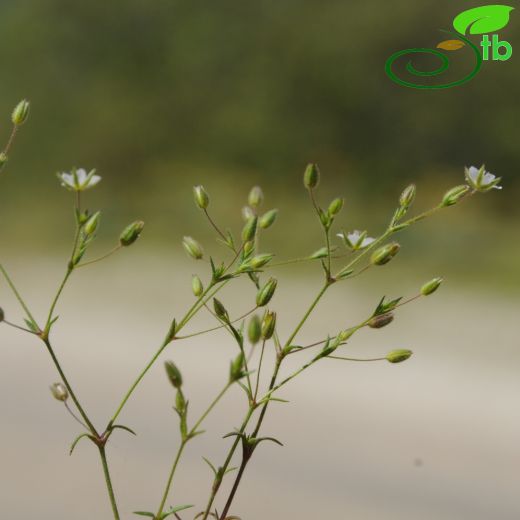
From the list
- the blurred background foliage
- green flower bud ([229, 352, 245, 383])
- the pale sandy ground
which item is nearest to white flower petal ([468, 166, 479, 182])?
green flower bud ([229, 352, 245, 383])

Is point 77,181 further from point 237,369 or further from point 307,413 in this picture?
point 307,413

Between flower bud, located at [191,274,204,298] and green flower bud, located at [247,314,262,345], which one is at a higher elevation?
flower bud, located at [191,274,204,298]

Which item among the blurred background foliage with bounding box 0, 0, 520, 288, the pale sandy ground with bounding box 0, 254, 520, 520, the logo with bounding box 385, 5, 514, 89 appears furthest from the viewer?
the blurred background foliage with bounding box 0, 0, 520, 288

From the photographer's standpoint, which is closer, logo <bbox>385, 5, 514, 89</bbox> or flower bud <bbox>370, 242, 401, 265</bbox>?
flower bud <bbox>370, 242, 401, 265</bbox>

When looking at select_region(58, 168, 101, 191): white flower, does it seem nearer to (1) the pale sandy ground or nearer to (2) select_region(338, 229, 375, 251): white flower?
(2) select_region(338, 229, 375, 251): white flower

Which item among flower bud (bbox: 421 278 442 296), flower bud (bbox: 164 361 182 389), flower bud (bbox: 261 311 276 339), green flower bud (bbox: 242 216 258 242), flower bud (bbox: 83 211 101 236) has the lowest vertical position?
flower bud (bbox: 164 361 182 389)

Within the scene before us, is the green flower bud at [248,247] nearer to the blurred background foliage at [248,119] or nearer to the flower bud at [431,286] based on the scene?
the flower bud at [431,286]

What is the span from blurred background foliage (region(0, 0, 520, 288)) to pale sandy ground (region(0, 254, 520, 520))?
0.59ft

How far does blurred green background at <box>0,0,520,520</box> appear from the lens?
38.3 inches

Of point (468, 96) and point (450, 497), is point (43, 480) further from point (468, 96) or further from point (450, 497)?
point (468, 96)

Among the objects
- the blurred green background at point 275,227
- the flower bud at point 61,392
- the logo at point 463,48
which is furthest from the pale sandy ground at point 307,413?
the flower bud at point 61,392

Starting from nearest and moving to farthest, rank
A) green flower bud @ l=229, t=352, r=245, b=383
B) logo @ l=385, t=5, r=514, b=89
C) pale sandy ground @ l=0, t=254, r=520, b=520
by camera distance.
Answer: green flower bud @ l=229, t=352, r=245, b=383, pale sandy ground @ l=0, t=254, r=520, b=520, logo @ l=385, t=5, r=514, b=89

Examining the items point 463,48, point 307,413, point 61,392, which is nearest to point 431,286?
point 61,392

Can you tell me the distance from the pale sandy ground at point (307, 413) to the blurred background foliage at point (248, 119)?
18 centimetres
